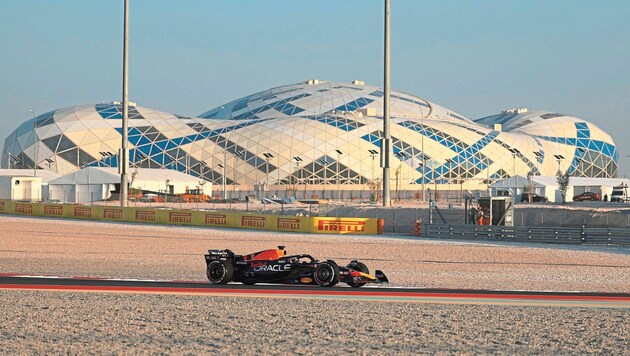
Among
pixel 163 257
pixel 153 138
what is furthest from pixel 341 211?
pixel 153 138

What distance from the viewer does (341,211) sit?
201 ft

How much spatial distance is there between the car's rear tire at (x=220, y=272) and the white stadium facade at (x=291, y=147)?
316ft

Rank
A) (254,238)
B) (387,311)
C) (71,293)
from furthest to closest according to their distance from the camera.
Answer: (254,238) → (71,293) → (387,311)

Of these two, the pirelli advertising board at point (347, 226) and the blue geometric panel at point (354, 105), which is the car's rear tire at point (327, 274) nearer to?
the pirelli advertising board at point (347, 226)

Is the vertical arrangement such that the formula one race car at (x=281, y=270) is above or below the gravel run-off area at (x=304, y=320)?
above

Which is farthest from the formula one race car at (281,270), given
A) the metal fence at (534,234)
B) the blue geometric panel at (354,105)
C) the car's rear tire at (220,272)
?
the blue geometric panel at (354,105)

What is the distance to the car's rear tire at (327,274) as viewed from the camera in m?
19.8

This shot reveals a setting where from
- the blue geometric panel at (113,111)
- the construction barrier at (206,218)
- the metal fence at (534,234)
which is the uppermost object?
the blue geometric panel at (113,111)

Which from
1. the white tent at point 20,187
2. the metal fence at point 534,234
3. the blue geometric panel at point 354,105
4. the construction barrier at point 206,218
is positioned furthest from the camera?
the blue geometric panel at point 354,105

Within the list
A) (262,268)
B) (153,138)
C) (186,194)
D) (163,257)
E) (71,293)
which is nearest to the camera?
(71,293)

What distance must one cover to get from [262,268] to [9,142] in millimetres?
132108

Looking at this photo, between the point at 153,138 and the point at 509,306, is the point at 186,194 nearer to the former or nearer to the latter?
the point at 153,138

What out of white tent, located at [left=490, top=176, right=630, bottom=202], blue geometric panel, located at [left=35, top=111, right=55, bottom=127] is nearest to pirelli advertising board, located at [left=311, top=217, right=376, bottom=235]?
white tent, located at [left=490, top=176, right=630, bottom=202]

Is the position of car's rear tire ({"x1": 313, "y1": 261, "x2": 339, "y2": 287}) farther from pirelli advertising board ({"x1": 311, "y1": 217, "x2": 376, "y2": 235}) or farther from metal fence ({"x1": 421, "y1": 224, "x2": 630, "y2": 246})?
pirelli advertising board ({"x1": 311, "y1": 217, "x2": 376, "y2": 235})
